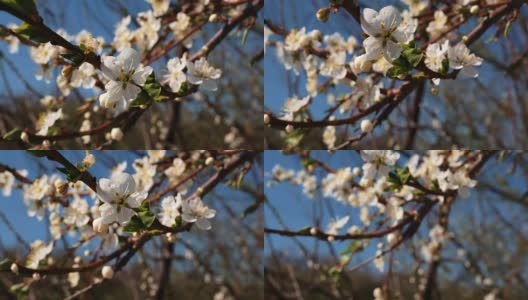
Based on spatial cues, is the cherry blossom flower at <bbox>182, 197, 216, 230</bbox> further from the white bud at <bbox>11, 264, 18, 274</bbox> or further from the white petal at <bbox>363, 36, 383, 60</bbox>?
the white petal at <bbox>363, 36, 383, 60</bbox>

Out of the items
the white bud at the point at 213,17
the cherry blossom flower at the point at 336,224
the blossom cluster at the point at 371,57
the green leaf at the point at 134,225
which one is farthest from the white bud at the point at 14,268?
the cherry blossom flower at the point at 336,224

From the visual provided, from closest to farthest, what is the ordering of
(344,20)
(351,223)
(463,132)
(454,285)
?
(344,20) < (351,223) < (454,285) < (463,132)

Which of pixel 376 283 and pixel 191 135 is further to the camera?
pixel 191 135

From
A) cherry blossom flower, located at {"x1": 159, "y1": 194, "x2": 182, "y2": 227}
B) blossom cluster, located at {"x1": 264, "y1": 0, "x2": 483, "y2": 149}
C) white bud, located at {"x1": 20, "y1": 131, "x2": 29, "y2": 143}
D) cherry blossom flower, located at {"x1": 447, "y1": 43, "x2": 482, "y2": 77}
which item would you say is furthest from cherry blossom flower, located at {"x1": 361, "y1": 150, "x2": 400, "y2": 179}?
white bud, located at {"x1": 20, "y1": 131, "x2": 29, "y2": 143}

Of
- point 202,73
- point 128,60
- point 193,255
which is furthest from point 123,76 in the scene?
point 193,255

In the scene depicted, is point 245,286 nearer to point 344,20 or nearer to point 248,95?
point 248,95

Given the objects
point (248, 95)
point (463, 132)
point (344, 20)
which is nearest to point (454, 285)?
point (463, 132)
